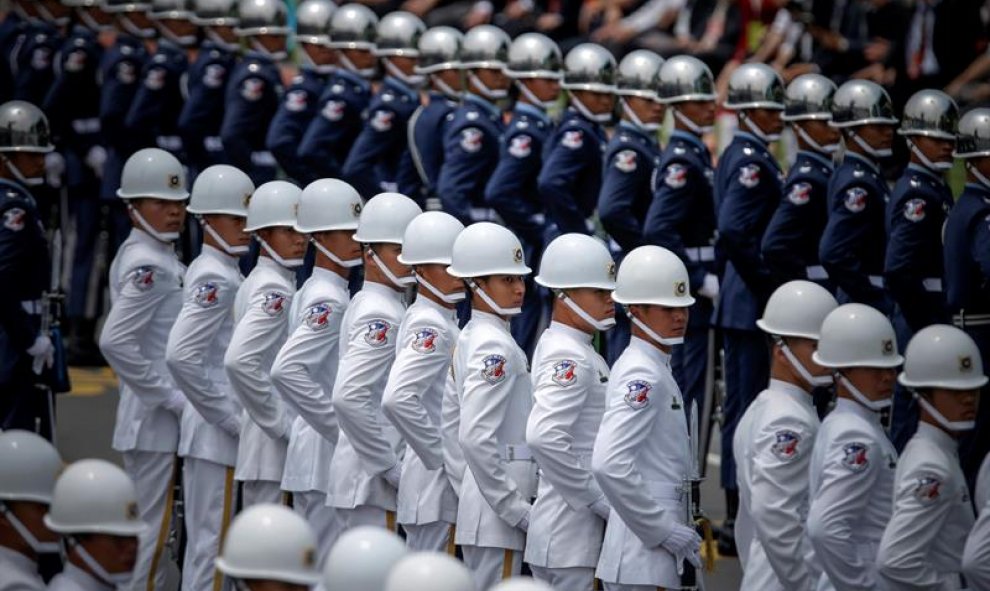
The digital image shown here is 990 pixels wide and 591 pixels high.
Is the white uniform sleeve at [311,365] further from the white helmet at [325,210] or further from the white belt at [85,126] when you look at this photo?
the white belt at [85,126]

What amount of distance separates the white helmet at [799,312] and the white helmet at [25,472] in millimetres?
3196

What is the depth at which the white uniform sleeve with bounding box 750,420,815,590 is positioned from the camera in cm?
793

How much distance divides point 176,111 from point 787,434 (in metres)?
9.32

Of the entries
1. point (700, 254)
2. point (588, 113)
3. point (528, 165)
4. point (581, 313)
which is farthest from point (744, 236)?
point (581, 313)

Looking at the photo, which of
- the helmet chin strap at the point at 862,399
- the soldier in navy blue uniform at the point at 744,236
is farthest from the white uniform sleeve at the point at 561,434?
the soldier in navy blue uniform at the point at 744,236

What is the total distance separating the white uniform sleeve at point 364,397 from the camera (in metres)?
9.02

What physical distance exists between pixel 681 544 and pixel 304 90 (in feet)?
26.4

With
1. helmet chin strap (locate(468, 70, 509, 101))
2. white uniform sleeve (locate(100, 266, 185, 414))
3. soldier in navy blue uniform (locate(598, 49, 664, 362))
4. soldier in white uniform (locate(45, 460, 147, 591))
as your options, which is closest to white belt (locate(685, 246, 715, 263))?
soldier in navy blue uniform (locate(598, 49, 664, 362))

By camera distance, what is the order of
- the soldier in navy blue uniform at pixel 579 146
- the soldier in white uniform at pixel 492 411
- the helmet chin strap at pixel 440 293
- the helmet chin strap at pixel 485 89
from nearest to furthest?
the soldier in white uniform at pixel 492 411
the helmet chin strap at pixel 440 293
the soldier in navy blue uniform at pixel 579 146
the helmet chin strap at pixel 485 89

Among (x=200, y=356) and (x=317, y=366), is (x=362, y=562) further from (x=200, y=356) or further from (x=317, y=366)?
(x=200, y=356)

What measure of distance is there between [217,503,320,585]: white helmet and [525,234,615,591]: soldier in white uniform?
2.14 m

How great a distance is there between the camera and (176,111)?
1625 centimetres

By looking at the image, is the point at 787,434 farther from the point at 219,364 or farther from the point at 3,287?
the point at 3,287

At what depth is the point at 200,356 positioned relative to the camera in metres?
9.87
